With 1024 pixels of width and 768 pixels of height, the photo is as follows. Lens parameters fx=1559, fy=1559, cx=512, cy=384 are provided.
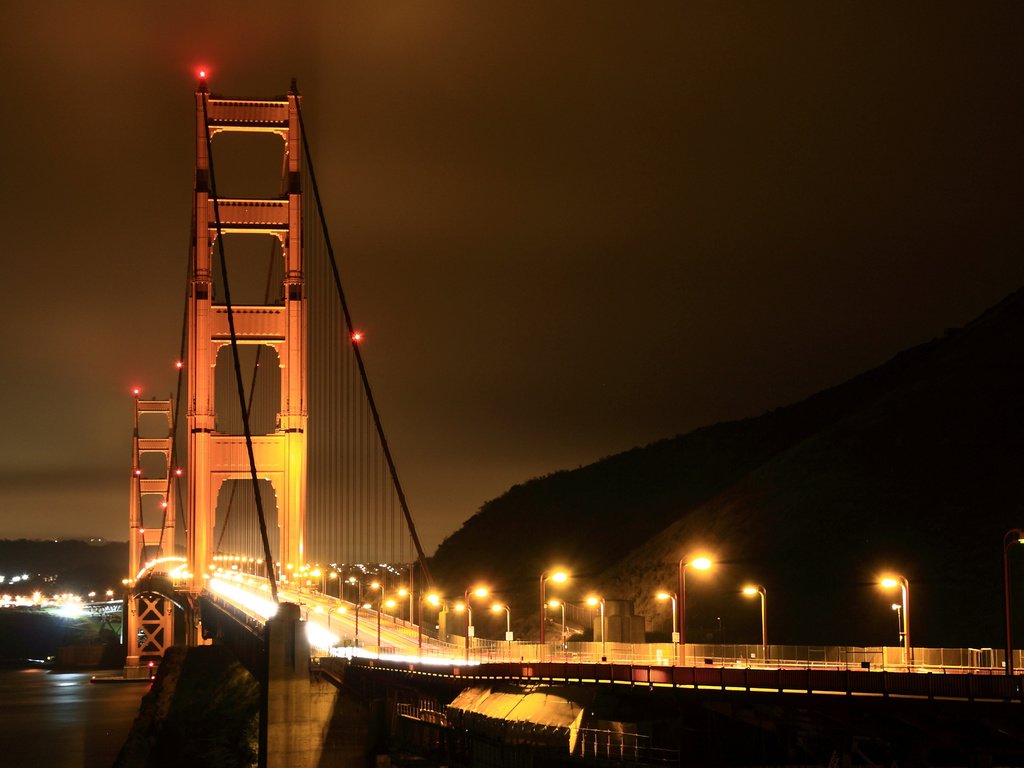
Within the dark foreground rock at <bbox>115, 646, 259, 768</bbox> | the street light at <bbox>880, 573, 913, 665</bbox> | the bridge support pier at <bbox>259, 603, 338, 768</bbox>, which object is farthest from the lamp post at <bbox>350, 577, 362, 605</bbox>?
the street light at <bbox>880, 573, 913, 665</bbox>

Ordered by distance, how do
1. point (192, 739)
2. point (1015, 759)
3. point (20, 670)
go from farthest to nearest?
point (20, 670) < point (192, 739) < point (1015, 759)

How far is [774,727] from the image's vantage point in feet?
120

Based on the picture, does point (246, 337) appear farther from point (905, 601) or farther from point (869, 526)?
point (905, 601)

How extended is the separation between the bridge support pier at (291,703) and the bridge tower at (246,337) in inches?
1065

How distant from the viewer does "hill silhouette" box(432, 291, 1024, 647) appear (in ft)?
225

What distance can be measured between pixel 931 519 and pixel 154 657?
2664 inches

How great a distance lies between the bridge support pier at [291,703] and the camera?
127 feet

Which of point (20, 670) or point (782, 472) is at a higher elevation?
point (782, 472)

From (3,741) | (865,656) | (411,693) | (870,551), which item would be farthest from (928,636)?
(3,741)

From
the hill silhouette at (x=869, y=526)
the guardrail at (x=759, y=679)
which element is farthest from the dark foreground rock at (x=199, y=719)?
the hill silhouette at (x=869, y=526)

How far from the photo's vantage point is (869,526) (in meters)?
79.6

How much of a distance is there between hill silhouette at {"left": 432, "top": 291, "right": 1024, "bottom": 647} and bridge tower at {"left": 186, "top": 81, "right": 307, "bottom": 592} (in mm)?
19672

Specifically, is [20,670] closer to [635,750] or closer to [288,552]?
[288,552]

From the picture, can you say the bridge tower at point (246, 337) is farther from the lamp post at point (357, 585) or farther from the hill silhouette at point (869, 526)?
the hill silhouette at point (869, 526)
